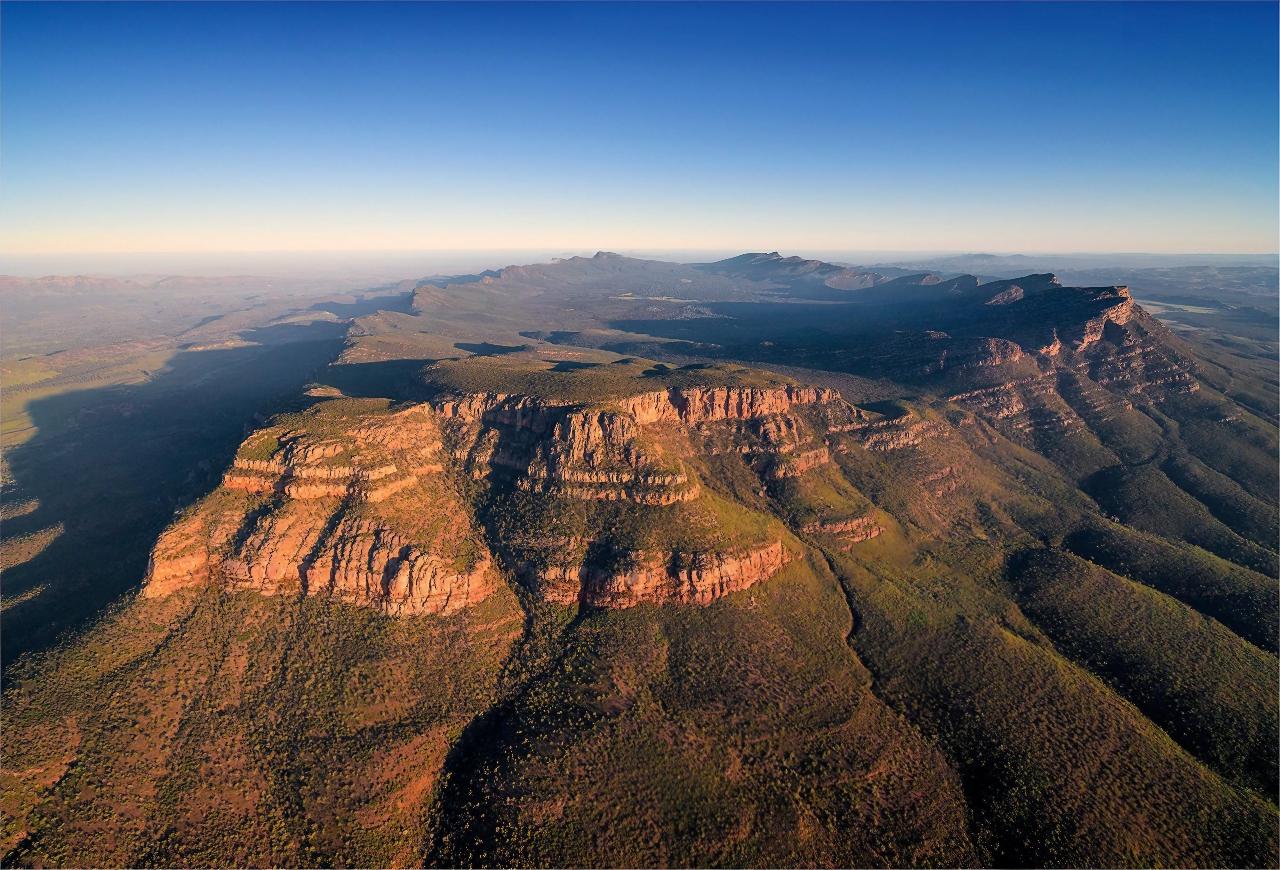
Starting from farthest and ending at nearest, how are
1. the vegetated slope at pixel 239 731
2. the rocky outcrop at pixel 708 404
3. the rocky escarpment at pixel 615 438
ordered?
the rocky outcrop at pixel 708 404 < the rocky escarpment at pixel 615 438 < the vegetated slope at pixel 239 731

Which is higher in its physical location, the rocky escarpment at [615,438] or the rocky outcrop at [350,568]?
the rocky escarpment at [615,438]

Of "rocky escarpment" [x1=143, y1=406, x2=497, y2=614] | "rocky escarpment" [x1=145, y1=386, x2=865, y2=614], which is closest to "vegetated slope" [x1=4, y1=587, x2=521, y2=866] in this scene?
"rocky escarpment" [x1=143, y1=406, x2=497, y2=614]

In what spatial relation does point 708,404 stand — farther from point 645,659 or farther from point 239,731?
point 239,731

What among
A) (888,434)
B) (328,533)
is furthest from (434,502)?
(888,434)

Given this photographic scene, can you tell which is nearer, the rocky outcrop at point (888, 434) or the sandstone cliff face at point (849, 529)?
the sandstone cliff face at point (849, 529)

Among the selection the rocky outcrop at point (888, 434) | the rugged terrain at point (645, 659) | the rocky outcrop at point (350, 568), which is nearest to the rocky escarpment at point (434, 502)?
the rocky outcrop at point (350, 568)

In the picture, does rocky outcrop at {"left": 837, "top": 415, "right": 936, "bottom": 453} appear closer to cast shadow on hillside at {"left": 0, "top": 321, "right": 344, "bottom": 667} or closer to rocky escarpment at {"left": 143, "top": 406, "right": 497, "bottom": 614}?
rocky escarpment at {"left": 143, "top": 406, "right": 497, "bottom": 614}

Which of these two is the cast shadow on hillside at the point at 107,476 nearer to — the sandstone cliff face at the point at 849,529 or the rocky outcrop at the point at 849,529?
the rocky outcrop at the point at 849,529

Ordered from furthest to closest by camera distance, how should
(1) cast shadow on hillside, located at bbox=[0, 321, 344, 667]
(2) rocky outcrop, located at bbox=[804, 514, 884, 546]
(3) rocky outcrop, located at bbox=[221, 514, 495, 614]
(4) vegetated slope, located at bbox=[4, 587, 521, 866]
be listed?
(2) rocky outcrop, located at bbox=[804, 514, 884, 546] < (1) cast shadow on hillside, located at bbox=[0, 321, 344, 667] < (3) rocky outcrop, located at bbox=[221, 514, 495, 614] < (4) vegetated slope, located at bbox=[4, 587, 521, 866]

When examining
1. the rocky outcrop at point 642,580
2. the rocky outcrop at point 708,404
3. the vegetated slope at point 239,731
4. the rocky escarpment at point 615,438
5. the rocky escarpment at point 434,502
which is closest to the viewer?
the vegetated slope at point 239,731

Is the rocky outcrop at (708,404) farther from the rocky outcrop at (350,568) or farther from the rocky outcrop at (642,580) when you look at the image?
the rocky outcrop at (350,568)
